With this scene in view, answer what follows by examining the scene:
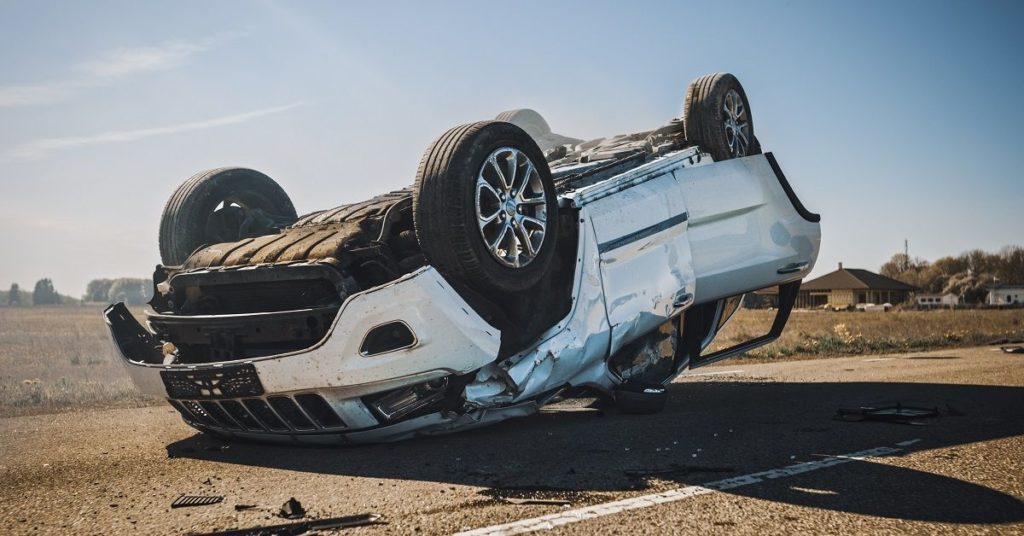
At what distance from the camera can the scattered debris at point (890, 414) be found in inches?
216

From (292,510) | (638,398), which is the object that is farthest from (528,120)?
(292,510)

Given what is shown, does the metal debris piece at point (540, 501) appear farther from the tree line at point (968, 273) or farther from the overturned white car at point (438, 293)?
the tree line at point (968, 273)

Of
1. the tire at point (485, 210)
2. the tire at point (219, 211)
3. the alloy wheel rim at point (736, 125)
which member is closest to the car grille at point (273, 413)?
the tire at point (485, 210)

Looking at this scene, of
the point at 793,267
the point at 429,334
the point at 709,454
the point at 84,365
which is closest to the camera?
the point at 709,454

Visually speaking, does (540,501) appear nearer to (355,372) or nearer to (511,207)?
(355,372)

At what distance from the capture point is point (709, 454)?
442cm

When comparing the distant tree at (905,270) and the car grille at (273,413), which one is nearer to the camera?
the car grille at (273,413)

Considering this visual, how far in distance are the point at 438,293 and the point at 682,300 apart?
92.0 inches

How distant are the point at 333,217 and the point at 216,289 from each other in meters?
0.88

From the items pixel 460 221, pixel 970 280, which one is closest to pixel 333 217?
pixel 460 221

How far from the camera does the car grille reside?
15.2 ft

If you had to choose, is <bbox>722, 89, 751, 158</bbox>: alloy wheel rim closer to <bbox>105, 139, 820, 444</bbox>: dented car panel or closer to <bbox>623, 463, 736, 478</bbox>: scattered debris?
<bbox>105, 139, 820, 444</bbox>: dented car panel

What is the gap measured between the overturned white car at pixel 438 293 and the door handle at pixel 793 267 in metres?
0.84

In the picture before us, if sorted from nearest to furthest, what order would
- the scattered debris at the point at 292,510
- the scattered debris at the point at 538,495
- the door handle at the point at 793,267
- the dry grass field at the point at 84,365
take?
the scattered debris at the point at 292,510 → the scattered debris at the point at 538,495 → the door handle at the point at 793,267 → the dry grass field at the point at 84,365
